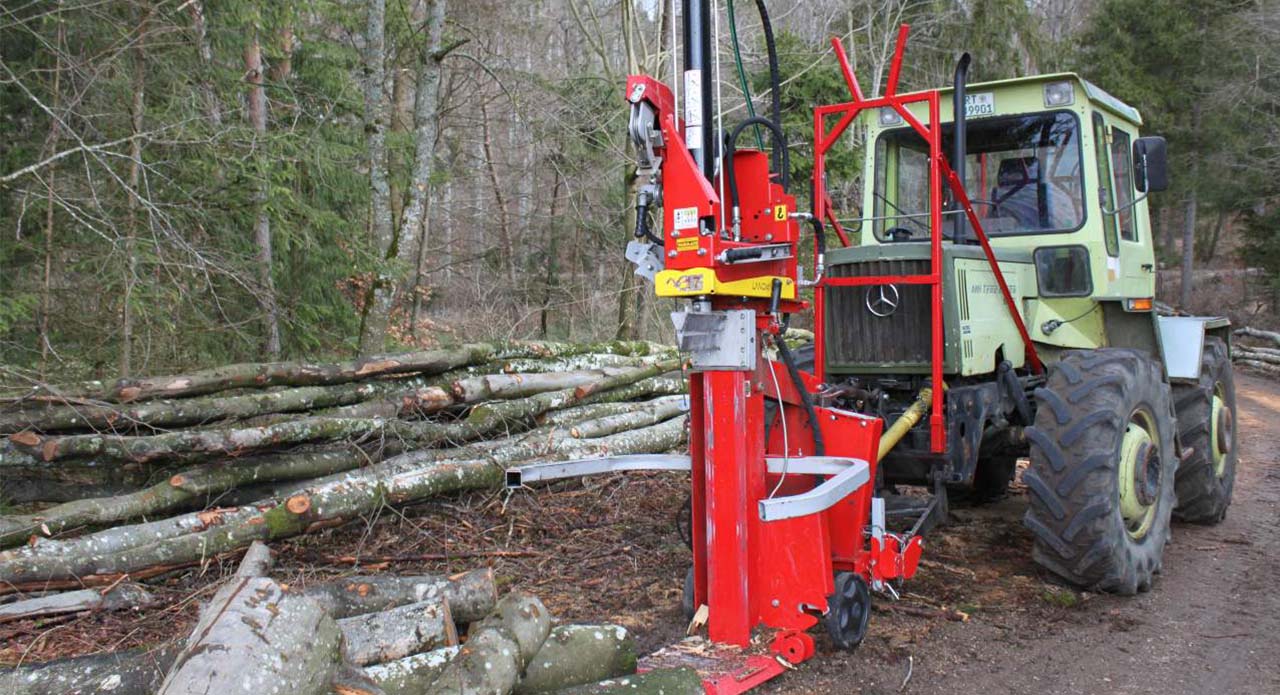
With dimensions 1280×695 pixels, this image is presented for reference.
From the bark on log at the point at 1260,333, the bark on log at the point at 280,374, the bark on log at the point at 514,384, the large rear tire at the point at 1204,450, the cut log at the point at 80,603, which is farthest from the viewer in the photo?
the bark on log at the point at 1260,333

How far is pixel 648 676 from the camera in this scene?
→ 3.73 m

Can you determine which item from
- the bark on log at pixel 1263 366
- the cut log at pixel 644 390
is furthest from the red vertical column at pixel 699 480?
the bark on log at pixel 1263 366

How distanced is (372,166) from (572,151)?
6.98m

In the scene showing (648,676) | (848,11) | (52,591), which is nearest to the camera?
(648,676)

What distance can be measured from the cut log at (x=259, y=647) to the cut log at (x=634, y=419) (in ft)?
14.0

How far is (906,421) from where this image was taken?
514cm

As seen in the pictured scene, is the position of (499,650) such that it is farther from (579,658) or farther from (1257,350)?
(1257,350)

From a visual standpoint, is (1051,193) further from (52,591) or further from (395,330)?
(395,330)

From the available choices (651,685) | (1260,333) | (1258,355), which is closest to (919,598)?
(651,685)

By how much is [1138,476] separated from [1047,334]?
119 centimetres

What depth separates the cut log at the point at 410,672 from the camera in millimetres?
3520

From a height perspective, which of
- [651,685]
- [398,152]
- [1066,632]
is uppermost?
[398,152]

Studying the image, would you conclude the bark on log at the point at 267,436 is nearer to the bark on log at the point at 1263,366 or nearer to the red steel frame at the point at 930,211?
the red steel frame at the point at 930,211

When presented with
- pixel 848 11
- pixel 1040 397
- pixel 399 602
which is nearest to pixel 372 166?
pixel 399 602
